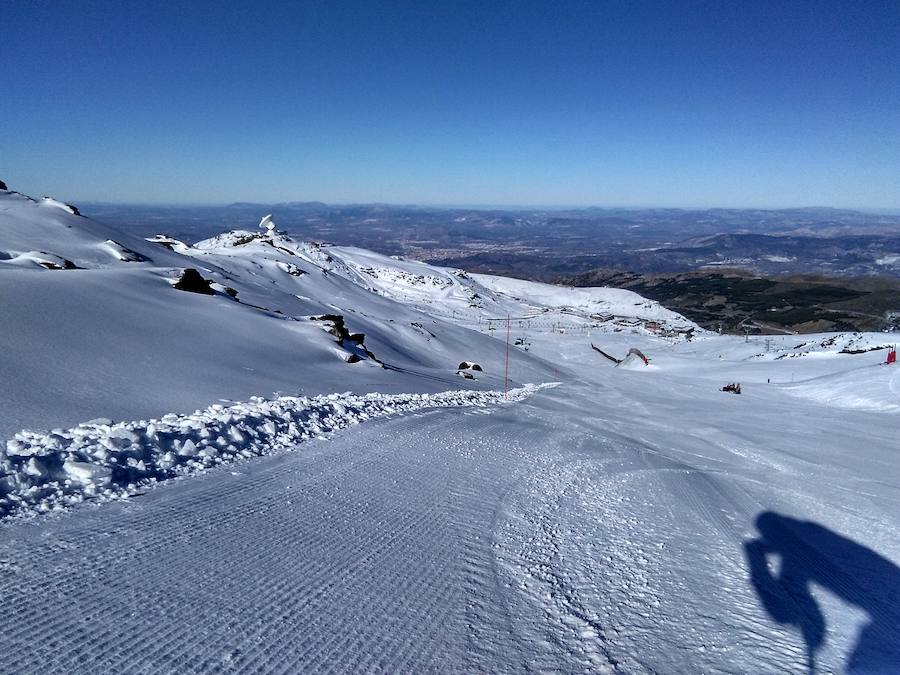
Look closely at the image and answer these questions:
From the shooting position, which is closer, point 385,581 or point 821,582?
point 385,581

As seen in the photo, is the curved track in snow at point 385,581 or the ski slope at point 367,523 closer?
the curved track in snow at point 385,581

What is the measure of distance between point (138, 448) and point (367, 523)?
8.21 ft

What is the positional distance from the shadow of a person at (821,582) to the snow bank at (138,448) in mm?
5582

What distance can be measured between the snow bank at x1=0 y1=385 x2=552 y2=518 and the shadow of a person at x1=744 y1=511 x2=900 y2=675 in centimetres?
558

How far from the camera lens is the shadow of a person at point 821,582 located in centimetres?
407

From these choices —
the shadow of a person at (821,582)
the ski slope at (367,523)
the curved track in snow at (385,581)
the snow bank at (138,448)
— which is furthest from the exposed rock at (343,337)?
the shadow of a person at (821,582)

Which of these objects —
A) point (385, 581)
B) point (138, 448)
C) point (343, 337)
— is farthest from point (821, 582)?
point (343, 337)

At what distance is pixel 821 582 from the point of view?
518 cm

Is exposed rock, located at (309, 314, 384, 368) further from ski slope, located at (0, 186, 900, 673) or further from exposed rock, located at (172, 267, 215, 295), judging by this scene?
exposed rock, located at (172, 267, 215, 295)

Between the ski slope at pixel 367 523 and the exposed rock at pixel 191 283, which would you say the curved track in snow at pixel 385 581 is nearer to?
the ski slope at pixel 367 523

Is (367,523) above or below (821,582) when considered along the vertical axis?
above

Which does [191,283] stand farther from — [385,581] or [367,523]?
[385,581]

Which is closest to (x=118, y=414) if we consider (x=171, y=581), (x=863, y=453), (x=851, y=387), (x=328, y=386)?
(x=171, y=581)

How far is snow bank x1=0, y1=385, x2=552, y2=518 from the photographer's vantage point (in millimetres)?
4125
